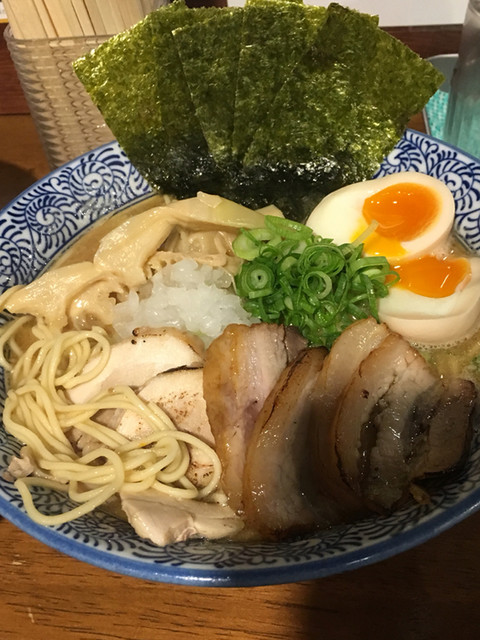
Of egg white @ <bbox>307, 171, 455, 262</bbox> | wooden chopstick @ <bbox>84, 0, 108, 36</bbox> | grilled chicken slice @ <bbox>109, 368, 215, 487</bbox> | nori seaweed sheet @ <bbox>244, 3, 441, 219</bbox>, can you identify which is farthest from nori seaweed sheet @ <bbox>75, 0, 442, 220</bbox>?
grilled chicken slice @ <bbox>109, 368, 215, 487</bbox>

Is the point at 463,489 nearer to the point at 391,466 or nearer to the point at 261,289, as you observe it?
the point at 391,466

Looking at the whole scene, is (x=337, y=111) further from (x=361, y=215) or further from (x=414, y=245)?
(x=414, y=245)

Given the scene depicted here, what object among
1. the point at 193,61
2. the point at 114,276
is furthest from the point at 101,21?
the point at 114,276

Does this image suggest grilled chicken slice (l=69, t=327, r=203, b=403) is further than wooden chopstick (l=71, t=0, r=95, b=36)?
No

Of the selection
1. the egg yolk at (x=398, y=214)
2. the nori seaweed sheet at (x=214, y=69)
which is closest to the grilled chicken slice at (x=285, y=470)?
the egg yolk at (x=398, y=214)

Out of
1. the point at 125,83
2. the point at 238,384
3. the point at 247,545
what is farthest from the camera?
the point at 125,83

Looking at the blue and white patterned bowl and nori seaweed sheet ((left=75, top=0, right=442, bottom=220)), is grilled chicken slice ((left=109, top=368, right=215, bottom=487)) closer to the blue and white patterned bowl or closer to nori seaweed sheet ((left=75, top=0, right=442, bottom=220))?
the blue and white patterned bowl

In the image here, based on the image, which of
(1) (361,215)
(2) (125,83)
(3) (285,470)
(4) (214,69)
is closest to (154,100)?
(2) (125,83)
